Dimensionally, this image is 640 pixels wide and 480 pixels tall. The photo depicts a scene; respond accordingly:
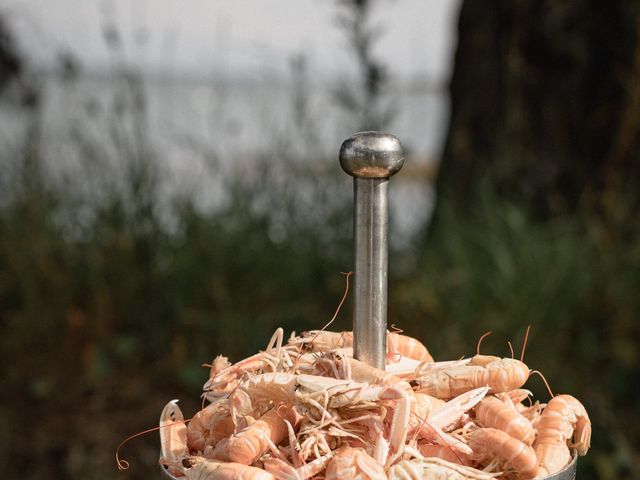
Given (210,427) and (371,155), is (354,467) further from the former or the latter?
(371,155)

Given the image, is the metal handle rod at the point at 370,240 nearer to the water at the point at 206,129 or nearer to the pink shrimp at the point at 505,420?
the pink shrimp at the point at 505,420

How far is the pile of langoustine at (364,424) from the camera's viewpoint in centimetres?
74

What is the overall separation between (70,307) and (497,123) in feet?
6.11

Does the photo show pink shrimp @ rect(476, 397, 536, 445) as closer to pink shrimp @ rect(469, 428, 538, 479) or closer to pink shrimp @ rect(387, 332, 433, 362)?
pink shrimp @ rect(469, 428, 538, 479)

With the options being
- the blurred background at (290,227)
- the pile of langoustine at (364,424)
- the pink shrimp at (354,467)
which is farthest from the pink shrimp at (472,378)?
the blurred background at (290,227)

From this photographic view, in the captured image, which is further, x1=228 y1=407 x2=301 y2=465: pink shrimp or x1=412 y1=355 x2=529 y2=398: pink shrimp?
x1=412 y1=355 x2=529 y2=398: pink shrimp

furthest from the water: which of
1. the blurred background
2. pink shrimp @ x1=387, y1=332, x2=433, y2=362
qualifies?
pink shrimp @ x1=387, y1=332, x2=433, y2=362

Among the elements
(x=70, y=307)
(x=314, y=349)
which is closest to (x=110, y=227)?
(x=70, y=307)

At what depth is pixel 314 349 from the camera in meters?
0.91

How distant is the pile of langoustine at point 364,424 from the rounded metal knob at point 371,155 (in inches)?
7.6

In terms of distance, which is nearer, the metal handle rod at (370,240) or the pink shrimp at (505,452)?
the pink shrimp at (505,452)

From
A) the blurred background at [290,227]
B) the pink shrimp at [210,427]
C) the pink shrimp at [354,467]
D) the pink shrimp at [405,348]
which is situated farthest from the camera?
the blurred background at [290,227]

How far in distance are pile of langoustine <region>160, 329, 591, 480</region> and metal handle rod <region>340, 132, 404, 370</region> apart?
4cm

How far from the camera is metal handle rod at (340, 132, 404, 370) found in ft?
→ 2.79
